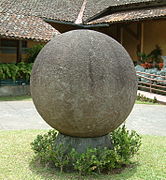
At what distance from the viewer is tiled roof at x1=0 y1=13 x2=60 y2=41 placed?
43.8 ft

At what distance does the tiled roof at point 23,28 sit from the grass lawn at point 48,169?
791 centimetres

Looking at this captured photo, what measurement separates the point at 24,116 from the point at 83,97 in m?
5.82

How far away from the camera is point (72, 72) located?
405 cm

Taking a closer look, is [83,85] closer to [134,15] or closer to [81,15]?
[134,15]

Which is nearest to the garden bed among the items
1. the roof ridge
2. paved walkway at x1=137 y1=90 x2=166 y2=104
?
paved walkway at x1=137 y1=90 x2=166 y2=104

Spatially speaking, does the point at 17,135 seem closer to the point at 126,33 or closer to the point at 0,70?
the point at 0,70

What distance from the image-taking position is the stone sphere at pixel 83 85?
13.2 feet

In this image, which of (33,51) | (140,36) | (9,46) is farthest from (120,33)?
(9,46)

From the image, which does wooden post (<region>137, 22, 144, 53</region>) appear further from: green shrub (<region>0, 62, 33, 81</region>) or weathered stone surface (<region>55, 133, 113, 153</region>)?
weathered stone surface (<region>55, 133, 113, 153</region>)

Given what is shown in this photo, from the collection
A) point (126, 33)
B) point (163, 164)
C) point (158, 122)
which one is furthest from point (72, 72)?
point (126, 33)

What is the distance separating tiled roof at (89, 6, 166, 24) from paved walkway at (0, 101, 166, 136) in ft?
18.5

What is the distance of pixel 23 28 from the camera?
47.1 ft

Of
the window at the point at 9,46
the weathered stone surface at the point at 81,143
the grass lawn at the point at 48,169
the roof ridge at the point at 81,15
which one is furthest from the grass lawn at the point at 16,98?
the weathered stone surface at the point at 81,143

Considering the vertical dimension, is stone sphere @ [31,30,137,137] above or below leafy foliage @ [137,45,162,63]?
below
